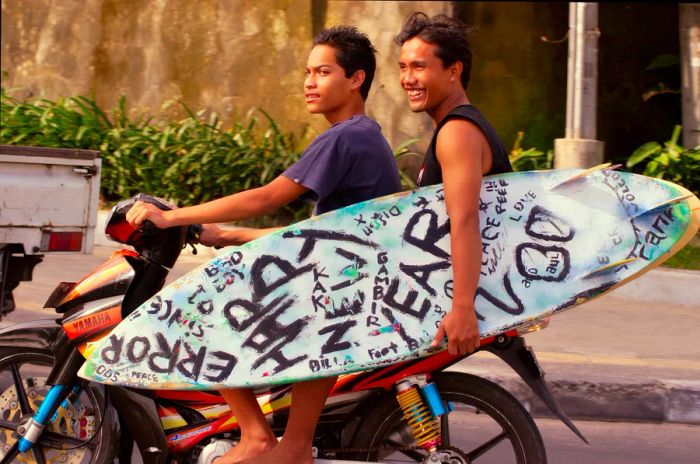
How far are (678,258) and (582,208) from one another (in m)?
5.20

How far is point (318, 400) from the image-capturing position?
3.68m

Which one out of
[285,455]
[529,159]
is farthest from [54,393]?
[529,159]

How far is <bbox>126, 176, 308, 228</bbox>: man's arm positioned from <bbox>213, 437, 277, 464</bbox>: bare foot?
26.1 inches

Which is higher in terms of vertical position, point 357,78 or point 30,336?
point 357,78

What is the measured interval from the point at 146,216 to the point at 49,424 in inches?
30.5

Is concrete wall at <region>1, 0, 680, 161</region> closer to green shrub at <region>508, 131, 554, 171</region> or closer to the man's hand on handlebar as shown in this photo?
green shrub at <region>508, 131, 554, 171</region>

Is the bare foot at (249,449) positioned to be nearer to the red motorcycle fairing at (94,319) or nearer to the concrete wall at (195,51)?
the red motorcycle fairing at (94,319)

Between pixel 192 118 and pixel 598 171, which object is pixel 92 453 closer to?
pixel 598 171

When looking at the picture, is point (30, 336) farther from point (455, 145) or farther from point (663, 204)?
point (663, 204)

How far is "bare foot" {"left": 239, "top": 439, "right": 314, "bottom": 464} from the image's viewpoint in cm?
370

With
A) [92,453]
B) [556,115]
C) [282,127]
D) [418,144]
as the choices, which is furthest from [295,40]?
[92,453]

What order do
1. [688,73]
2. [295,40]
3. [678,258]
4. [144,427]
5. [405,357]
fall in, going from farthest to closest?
[295,40]
[688,73]
[678,258]
[144,427]
[405,357]

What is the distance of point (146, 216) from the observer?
361 centimetres

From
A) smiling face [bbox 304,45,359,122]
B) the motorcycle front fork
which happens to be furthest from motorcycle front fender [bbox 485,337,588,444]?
the motorcycle front fork
